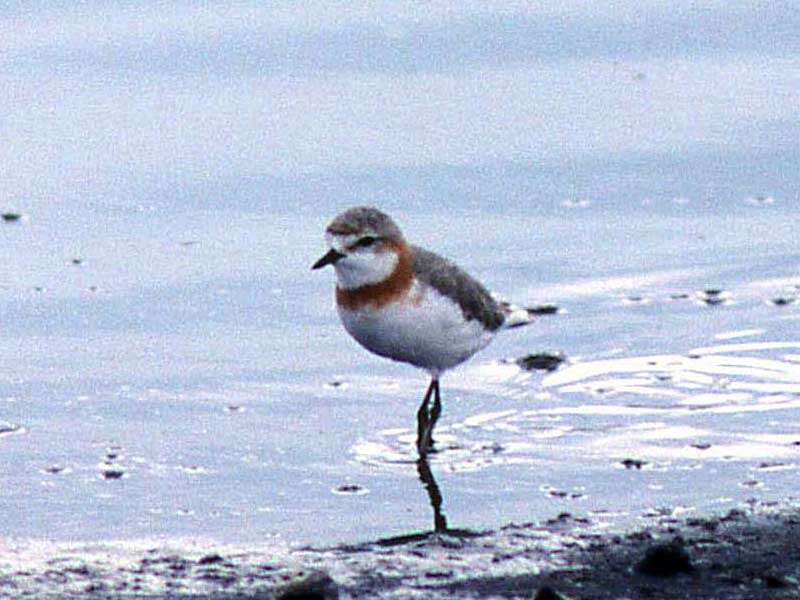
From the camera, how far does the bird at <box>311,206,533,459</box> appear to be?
970cm

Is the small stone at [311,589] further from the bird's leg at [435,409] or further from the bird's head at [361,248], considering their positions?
the bird's head at [361,248]

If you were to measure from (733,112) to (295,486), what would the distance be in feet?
17.4

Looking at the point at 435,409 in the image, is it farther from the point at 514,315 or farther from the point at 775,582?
the point at 775,582

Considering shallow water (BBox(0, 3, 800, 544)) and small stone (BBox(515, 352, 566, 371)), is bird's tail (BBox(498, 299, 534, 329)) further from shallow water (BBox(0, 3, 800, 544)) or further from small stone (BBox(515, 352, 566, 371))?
small stone (BBox(515, 352, 566, 371))

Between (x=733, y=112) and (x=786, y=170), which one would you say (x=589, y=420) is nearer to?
(x=786, y=170)

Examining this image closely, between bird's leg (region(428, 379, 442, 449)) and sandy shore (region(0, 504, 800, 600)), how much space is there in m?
1.09

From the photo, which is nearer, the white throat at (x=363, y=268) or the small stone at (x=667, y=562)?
the small stone at (x=667, y=562)

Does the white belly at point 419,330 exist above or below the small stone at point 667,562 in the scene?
above

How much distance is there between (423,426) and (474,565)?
179cm

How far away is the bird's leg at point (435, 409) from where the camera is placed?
944cm

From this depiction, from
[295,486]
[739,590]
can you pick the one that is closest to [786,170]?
[295,486]

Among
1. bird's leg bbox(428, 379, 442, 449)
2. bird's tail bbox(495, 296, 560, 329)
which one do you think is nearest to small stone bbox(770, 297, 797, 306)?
bird's tail bbox(495, 296, 560, 329)

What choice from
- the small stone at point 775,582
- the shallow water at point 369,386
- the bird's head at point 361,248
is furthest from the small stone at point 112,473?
the small stone at point 775,582

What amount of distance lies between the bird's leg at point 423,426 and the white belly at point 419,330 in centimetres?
15
